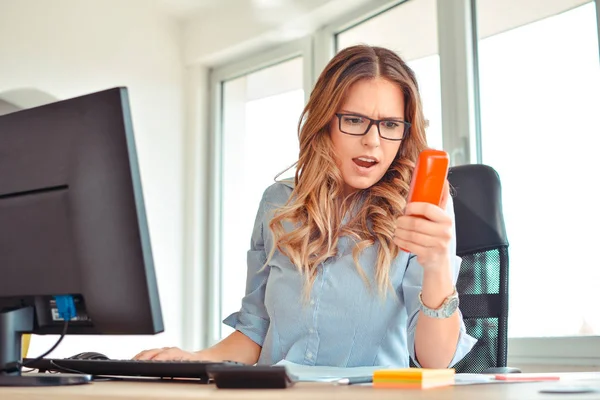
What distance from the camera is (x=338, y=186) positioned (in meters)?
1.67

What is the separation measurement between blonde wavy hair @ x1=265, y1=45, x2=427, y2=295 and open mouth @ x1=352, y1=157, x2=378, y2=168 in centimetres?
7

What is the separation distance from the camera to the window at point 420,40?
3.07 metres

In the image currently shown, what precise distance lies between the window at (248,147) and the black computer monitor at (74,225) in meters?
2.76

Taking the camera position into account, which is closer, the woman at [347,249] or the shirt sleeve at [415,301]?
the shirt sleeve at [415,301]

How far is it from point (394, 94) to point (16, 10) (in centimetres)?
250

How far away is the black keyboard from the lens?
3.25 feet

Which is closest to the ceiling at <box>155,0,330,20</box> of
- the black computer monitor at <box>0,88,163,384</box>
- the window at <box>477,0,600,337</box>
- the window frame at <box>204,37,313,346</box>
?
the window frame at <box>204,37,313,346</box>

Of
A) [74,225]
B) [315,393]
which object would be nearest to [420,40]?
[74,225]

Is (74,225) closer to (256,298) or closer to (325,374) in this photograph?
(325,374)

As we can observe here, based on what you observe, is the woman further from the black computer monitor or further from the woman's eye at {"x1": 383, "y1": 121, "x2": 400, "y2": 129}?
the black computer monitor

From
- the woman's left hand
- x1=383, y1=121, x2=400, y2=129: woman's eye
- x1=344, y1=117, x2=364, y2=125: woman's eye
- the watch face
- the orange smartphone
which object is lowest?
the watch face

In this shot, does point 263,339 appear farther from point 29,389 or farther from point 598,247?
point 598,247

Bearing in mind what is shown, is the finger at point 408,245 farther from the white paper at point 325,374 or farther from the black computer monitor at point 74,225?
the black computer monitor at point 74,225

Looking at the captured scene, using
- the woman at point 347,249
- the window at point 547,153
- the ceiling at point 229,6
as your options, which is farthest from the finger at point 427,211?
the ceiling at point 229,6
